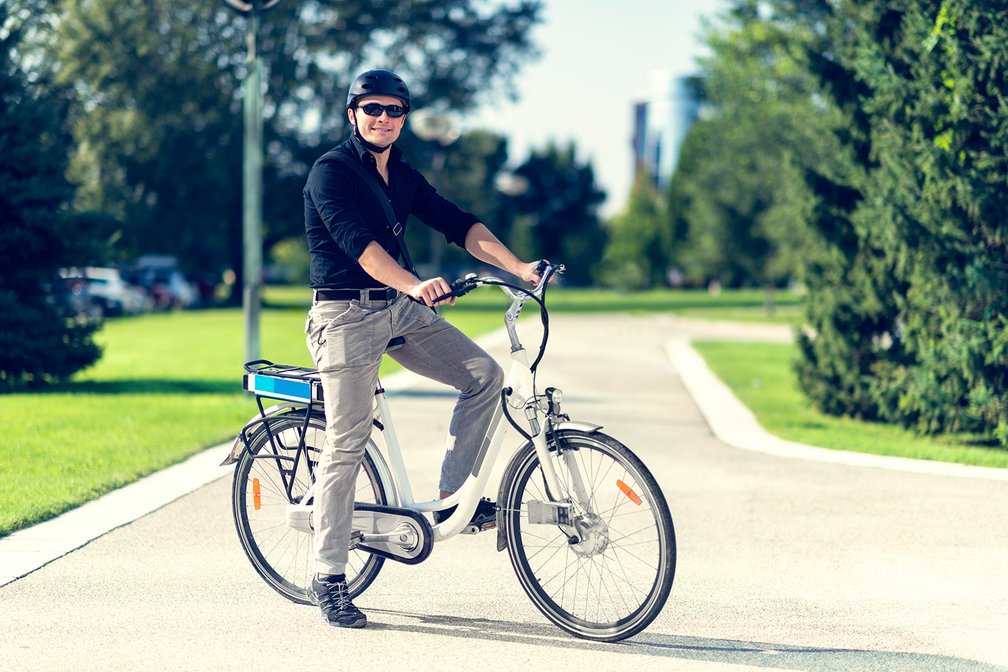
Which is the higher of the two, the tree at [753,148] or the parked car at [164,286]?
the tree at [753,148]

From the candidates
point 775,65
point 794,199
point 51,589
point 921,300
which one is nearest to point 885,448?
point 921,300

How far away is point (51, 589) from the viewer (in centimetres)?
548

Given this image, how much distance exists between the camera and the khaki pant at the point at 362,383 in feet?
16.0

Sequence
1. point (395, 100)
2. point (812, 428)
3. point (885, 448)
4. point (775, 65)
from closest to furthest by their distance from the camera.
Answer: point (395, 100), point (885, 448), point (812, 428), point (775, 65)

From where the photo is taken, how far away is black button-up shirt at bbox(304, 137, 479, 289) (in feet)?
15.6

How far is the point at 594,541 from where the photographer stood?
15.8 feet

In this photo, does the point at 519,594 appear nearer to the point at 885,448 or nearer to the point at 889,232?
the point at 885,448

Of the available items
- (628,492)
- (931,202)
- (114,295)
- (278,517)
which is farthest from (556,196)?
(628,492)

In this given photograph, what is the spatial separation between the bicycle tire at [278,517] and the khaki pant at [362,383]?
0.25 m

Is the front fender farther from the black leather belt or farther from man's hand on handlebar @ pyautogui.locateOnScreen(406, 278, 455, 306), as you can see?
the black leather belt

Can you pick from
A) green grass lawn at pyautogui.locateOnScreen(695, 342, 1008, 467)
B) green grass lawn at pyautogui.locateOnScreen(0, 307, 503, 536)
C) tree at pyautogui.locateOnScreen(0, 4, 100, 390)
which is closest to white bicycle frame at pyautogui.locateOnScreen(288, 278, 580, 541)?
green grass lawn at pyautogui.locateOnScreen(0, 307, 503, 536)

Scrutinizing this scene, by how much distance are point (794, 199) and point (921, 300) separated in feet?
7.82

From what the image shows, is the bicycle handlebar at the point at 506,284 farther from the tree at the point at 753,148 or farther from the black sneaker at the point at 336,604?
the tree at the point at 753,148

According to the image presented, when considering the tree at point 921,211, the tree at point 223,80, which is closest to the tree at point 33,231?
the tree at point 921,211
